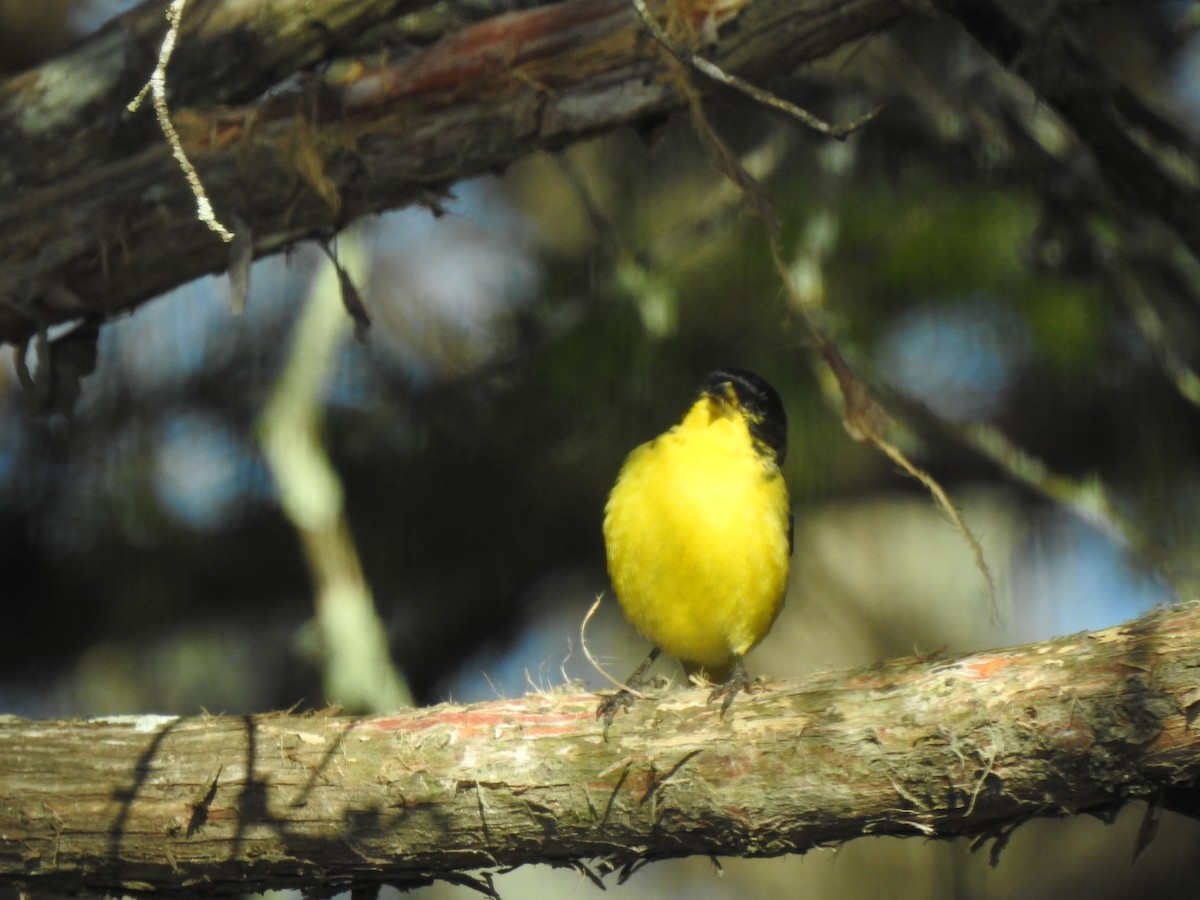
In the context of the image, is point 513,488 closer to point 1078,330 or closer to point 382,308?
point 382,308

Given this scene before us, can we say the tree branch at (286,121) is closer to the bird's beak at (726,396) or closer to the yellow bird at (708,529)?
the bird's beak at (726,396)

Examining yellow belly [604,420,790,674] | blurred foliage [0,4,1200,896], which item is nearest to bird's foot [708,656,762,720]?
yellow belly [604,420,790,674]

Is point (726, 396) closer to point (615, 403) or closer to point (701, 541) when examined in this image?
point (701, 541)

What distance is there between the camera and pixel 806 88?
643cm

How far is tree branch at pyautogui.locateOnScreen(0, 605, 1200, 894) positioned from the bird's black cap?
1.35 meters

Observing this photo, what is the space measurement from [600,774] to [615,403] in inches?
140

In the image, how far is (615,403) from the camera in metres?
6.71

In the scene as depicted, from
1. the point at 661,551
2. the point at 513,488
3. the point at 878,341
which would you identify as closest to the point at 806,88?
the point at 878,341

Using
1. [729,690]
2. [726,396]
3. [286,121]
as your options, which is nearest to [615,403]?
[726,396]

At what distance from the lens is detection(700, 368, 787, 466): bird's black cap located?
463 cm

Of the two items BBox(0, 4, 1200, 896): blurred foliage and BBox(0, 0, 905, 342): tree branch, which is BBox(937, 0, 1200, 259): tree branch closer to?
BBox(0, 0, 905, 342): tree branch

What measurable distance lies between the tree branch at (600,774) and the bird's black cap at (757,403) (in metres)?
1.35

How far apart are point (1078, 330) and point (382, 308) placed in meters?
3.45

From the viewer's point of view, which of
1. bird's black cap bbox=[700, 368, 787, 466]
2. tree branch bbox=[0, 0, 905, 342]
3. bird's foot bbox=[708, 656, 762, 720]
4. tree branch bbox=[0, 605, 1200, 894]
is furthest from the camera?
bird's black cap bbox=[700, 368, 787, 466]
